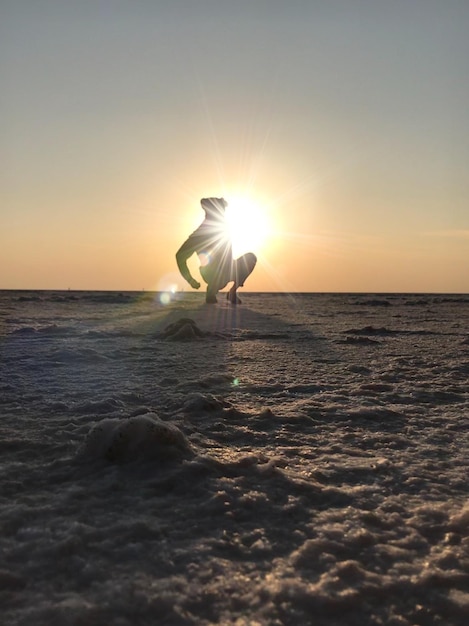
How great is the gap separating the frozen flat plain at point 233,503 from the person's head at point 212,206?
38.0 feet

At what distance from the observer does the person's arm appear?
15.0 m

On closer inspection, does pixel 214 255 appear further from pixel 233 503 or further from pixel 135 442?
pixel 233 503

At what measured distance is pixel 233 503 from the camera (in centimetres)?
186

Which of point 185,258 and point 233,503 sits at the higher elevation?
point 185,258

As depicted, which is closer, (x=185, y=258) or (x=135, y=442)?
(x=135, y=442)

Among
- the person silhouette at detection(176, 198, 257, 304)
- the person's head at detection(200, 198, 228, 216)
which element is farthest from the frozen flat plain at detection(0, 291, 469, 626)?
the person's head at detection(200, 198, 228, 216)

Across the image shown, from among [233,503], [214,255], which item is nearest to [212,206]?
[214,255]

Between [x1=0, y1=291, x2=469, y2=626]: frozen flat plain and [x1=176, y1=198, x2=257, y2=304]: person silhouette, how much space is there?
36.9 ft

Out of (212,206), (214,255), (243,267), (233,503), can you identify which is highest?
(212,206)

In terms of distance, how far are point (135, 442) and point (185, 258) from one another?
42.9 feet

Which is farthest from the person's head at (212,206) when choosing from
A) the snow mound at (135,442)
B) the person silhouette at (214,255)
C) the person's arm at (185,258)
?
the snow mound at (135,442)

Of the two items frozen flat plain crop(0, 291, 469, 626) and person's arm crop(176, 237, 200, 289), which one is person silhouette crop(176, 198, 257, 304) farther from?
frozen flat plain crop(0, 291, 469, 626)

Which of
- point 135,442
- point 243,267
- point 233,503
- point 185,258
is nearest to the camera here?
point 233,503

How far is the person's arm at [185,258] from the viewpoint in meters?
15.0
